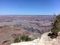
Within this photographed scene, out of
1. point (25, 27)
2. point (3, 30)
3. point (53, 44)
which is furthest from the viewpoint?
point (25, 27)

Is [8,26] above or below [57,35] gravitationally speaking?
below

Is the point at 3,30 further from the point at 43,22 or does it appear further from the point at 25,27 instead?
the point at 43,22

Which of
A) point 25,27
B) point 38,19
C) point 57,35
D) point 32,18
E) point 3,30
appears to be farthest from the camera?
point 32,18

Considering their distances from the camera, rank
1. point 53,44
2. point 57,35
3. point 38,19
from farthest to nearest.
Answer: point 38,19
point 57,35
point 53,44

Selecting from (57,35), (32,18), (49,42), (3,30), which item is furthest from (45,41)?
(32,18)

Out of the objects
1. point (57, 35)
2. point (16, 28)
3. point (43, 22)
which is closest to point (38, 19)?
point (43, 22)

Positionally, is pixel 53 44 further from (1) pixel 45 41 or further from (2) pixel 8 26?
(2) pixel 8 26

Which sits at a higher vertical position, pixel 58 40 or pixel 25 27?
pixel 58 40

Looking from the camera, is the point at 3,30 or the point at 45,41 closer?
the point at 45,41

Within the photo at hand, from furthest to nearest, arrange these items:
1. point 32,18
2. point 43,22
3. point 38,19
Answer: point 32,18, point 38,19, point 43,22
